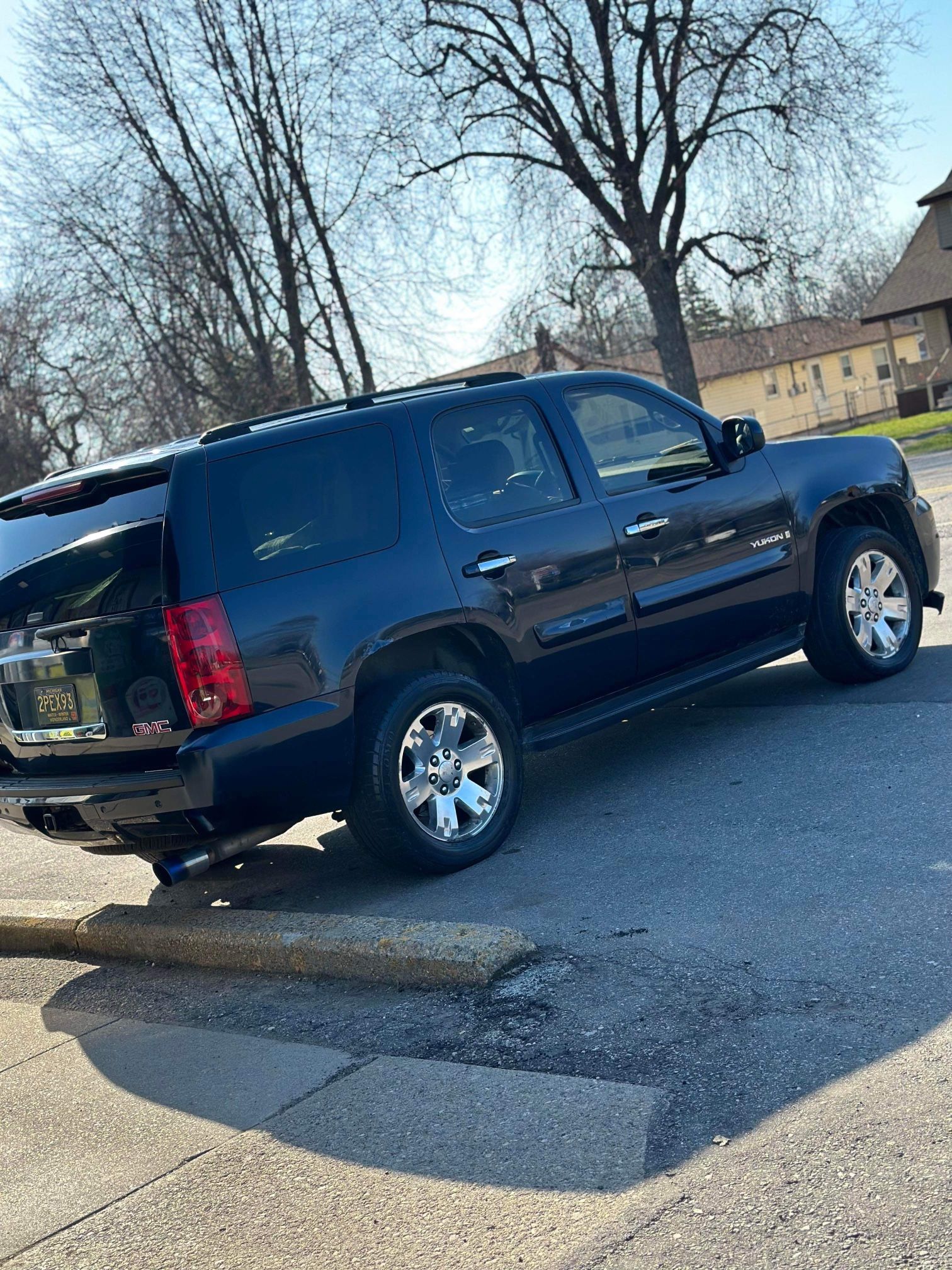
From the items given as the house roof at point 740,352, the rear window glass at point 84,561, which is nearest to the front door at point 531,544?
the rear window glass at point 84,561

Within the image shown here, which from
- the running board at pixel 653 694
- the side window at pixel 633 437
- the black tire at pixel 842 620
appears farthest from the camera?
the black tire at pixel 842 620

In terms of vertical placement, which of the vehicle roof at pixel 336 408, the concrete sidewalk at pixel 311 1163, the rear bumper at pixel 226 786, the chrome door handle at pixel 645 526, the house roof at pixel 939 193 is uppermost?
the house roof at pixel 939 193

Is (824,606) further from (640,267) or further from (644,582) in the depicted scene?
(640,267)

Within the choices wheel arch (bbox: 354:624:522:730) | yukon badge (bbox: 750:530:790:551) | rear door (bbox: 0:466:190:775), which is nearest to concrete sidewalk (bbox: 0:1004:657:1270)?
rear door (bbox: 0:466:190:775)

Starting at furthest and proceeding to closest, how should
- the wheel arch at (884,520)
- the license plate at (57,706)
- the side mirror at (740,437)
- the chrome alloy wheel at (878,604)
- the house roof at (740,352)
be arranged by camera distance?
the house roof at (740,352) → the wheel arch at (884,520) → the chrome alloy wheel at (878,604) → the side mirror at (740,437) → the license plate at (57,706)

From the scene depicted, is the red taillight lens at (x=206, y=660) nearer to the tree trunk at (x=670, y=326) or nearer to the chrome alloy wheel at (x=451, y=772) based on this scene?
the chrome alloy wheel at (x=451, y=772)

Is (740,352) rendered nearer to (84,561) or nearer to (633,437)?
(633,437)

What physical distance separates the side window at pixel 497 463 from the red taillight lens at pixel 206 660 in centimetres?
127

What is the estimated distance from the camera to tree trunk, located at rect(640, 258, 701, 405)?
85.9 feet

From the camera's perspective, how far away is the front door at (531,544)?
580 cm

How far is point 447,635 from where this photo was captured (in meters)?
5.80

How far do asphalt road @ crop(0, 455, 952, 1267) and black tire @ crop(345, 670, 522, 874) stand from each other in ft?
0.37

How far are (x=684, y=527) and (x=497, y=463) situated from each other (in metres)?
1.06

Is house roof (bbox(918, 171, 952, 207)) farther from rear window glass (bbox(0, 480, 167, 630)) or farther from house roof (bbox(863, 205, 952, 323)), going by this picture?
rear window glass (bbox(0, 480, 167, 630))
